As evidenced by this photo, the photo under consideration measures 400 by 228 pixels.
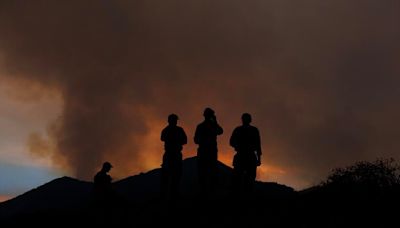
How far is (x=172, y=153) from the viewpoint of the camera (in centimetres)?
2125

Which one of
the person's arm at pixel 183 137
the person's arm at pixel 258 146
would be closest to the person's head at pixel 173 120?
the person's arm at pixel 183 137

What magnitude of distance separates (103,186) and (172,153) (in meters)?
2.79

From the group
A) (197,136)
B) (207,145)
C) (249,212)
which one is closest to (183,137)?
(197,136)

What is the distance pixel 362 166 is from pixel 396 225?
28.0m

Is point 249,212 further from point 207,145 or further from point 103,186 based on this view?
point 103,186

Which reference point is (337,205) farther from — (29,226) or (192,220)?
(29,226)

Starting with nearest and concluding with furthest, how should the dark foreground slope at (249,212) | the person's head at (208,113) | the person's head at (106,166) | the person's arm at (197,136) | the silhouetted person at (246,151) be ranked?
1. the dark foreground slope at (249,212)
2. the silhouetted person at (246,151)
3. the person's head at (208,113)
4. the person's arm at (197,136)
5. the person's head at (106,166)

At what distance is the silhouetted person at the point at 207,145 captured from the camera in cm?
2078

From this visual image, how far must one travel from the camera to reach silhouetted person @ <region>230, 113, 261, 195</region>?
19.8m

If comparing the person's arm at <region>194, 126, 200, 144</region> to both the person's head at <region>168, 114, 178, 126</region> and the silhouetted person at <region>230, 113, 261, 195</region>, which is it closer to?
the person's head at <region>168, 114, 178, 126</region>

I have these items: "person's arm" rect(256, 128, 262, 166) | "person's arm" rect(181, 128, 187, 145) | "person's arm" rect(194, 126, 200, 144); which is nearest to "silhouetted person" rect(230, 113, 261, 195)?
"person's arm" rect(256, 128, 262, 166)

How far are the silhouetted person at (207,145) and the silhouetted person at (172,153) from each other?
2.23 ft

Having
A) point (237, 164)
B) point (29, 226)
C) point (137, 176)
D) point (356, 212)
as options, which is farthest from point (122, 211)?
point (137, 176)

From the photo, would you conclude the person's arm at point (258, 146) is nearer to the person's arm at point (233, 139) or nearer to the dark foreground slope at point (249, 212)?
the person's arm at point (233, 139)
